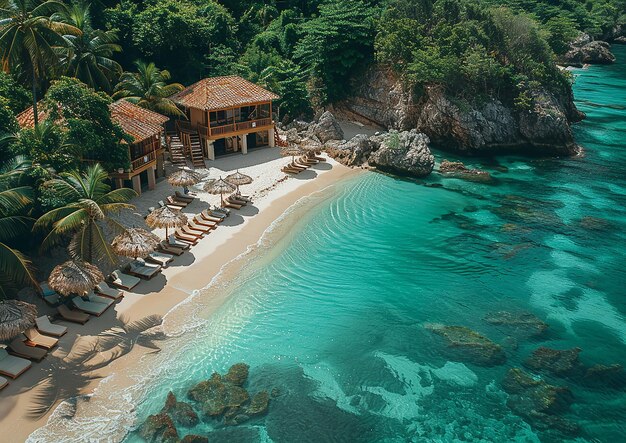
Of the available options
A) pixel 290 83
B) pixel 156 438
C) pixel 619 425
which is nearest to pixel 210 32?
pixel 290 83

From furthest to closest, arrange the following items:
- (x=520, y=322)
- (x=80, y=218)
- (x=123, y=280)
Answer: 1. (x=123, y=280)
2. (x=520, y=322)
3. (x=80, y=218)

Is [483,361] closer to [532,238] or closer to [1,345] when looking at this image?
[532,238]

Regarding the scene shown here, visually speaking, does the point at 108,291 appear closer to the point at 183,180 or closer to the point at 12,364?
the point at 12,364

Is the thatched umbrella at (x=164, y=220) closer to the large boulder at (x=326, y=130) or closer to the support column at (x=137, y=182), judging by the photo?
the support column at (x=137, y=182)

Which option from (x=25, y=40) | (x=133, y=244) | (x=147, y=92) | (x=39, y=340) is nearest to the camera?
(x=39, y=340)

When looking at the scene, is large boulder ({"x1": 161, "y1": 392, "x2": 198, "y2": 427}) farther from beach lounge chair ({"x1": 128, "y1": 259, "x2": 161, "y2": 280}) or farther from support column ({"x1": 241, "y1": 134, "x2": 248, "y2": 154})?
support column ({"x1": 241, "y1": 134, "x2": 248, "y2": 154})

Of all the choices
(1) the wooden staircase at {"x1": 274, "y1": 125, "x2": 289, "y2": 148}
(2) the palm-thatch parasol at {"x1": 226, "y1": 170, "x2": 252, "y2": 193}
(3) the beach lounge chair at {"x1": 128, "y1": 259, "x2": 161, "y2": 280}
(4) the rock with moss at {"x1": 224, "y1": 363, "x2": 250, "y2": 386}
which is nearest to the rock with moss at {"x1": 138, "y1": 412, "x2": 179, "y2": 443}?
(4) the rock with moss at {"x1": 224, "y1": 363, "x2": 250, "y2": 386}

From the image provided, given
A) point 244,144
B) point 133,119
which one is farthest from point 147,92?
point 244,144
